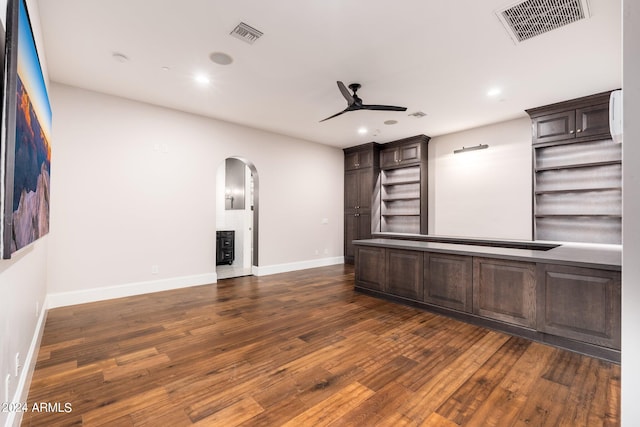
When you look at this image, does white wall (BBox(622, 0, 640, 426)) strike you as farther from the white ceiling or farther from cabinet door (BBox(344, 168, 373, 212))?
cabinet door (BBox(344, 168, 373, 212))

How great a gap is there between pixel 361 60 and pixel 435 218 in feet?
13.4

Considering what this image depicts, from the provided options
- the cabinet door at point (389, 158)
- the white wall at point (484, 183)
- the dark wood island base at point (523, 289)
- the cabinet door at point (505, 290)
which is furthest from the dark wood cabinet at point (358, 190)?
the cabinet door at point (505, 290)

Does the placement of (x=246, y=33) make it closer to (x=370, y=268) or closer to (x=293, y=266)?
(x=370, y=268)

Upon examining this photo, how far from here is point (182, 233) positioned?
480cm

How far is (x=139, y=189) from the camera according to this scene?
4.39 m

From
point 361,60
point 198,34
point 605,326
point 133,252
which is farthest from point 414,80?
point 133,252

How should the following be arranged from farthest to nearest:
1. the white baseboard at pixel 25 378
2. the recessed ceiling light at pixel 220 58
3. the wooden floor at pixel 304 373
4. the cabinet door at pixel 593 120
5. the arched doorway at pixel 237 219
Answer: the arched doorway at pixel 237 219 → the cabinet door at pixel 593 120 → the recessed ceiling light at pixel 220 58 → the wooden floor at pixel 304 373 → the white baseboard at pixel 25 378

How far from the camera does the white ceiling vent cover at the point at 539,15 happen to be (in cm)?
235

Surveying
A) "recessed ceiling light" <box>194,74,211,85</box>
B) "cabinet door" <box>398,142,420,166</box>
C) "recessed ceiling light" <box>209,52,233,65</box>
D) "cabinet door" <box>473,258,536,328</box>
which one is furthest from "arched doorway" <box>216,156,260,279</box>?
"cabinet door" <box>473,258,536,328</box>

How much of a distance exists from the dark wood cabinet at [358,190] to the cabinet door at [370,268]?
244 cm

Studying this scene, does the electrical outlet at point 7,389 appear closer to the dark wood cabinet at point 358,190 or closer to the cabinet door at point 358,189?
the dark wood cabinet at point 358,190

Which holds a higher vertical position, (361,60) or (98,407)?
(361,60)

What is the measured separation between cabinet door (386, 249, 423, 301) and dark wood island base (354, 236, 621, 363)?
0.04 feet

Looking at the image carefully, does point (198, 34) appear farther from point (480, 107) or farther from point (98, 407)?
point (480, 107)
